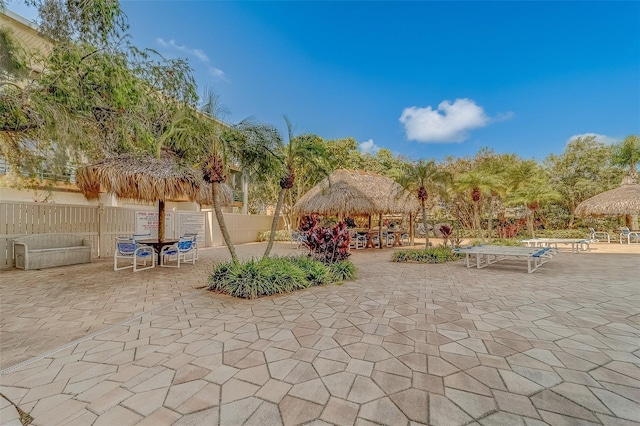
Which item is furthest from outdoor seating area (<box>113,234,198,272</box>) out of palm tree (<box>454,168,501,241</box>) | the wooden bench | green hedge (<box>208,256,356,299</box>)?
palm tree (<box>454,168,501,241</box>)

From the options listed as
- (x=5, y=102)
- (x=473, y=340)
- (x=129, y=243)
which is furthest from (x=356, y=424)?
(x=129, y=243)

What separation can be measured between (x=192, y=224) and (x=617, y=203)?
73.4ft

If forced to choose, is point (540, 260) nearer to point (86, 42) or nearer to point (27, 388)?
point (27, 388)

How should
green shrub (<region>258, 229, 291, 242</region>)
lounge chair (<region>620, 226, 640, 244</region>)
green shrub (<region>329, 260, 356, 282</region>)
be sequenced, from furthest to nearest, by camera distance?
1. green shrub (<region>258, 229, 291, 242</region>)
2. lounge chair (<region>620, 226, 640, 244</region>)
3. green shrub (<region>329, 260, 356, 282</region>)

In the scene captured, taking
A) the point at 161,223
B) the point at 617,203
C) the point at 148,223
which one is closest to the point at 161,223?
the point at 161,223

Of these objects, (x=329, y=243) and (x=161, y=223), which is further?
(x=161, y=223)

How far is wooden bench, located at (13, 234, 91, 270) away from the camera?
7.89 meters

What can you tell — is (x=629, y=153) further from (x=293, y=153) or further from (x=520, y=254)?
(x=293, y=153)

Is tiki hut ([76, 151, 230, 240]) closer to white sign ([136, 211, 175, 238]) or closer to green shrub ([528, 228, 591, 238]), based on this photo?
white sign ([136, 211, 175, 238])

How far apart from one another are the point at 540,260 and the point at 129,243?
39.7ft

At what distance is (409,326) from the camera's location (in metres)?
3.71

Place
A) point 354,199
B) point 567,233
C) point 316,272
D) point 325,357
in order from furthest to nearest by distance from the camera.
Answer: point 567,233 → point 354,199 → point 316,272 → point 325,357

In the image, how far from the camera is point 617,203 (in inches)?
599

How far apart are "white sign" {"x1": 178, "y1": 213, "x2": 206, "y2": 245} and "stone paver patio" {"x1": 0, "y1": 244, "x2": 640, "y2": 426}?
333 inches
